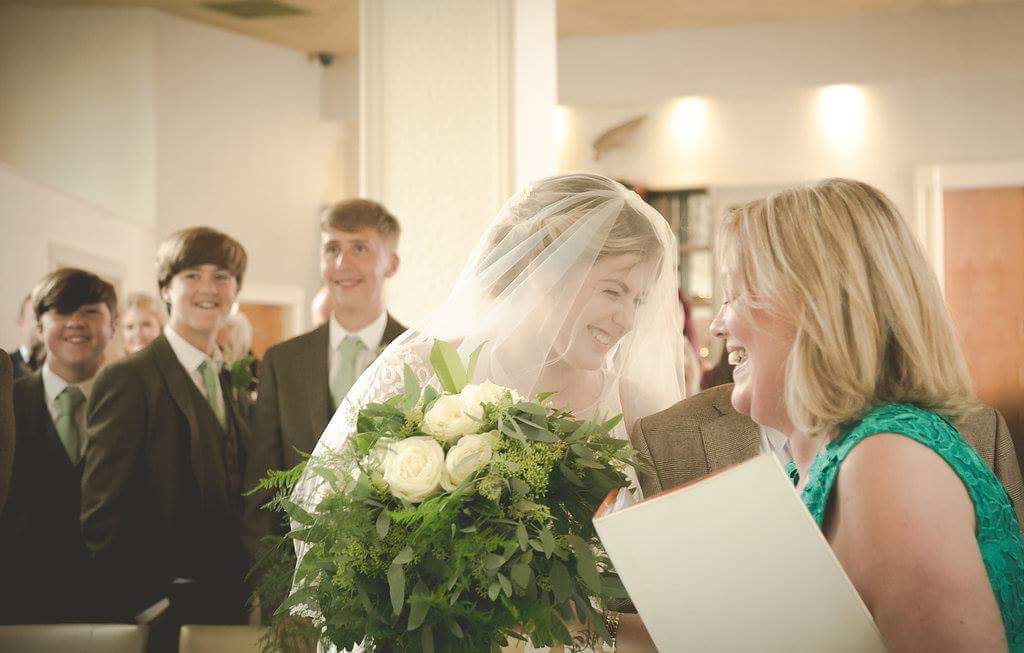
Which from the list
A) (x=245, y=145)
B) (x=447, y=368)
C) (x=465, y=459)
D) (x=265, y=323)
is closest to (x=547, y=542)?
(x=465, y=459)

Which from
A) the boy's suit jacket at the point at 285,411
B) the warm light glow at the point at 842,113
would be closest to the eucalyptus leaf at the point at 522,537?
the boy's suit jacket at the point at 285,411

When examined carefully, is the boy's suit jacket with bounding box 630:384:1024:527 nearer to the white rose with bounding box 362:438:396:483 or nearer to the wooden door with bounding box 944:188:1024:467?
the white rose with bounding box 362:438:396:483

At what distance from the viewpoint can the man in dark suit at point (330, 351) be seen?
3010mm

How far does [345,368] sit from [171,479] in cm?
61

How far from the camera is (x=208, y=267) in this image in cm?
331

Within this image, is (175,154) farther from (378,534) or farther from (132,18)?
(378,534)

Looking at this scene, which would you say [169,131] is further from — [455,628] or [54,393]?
[455,628]

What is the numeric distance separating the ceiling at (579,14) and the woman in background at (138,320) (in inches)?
43.0

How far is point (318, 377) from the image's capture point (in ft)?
10.1

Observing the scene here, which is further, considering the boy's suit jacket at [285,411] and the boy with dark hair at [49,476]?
the boy with dark hair at [49,476]

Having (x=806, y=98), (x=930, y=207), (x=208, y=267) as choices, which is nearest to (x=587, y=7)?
(x=806, y=98)

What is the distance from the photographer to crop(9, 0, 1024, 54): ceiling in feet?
12.2

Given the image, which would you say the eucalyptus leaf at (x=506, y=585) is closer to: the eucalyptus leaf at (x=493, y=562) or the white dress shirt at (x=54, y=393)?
the eucalyptus leaf at (x=493, y=562)

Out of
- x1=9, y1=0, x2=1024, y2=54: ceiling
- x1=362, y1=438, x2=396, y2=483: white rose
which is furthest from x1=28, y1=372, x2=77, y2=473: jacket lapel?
x1=362, y1=438, x2=396, y2=483: white rose
